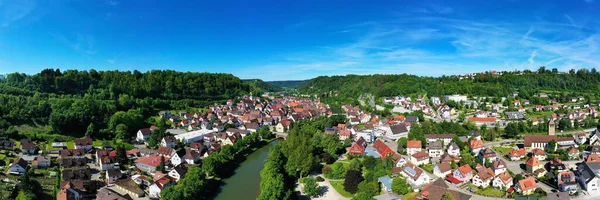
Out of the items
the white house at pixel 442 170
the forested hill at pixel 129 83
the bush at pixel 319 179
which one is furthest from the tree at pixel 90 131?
the white house at pixel 442 170

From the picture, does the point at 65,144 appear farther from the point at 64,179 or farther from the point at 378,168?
the point at 378,168

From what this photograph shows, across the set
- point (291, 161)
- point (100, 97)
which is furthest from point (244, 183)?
point (100, 97)

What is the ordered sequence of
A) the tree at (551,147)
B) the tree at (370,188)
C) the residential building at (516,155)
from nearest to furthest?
the tree at (370,188) < the residential building at (516,155) < the tree at (551,147)

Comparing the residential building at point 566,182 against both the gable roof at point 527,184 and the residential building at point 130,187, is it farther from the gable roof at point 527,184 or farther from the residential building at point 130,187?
the residential building at point 130,187

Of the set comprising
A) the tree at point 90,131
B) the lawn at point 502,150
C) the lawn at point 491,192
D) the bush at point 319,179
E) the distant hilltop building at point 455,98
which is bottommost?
the lawn at point 491,192

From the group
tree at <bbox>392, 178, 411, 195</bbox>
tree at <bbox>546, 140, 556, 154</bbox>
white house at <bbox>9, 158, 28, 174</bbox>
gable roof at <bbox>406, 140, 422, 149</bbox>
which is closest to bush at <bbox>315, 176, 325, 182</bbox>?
tree at <bbox>392, 178, 411, 195</bbox>

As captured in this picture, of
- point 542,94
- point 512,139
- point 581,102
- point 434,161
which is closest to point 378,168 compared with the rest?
point 434,161
